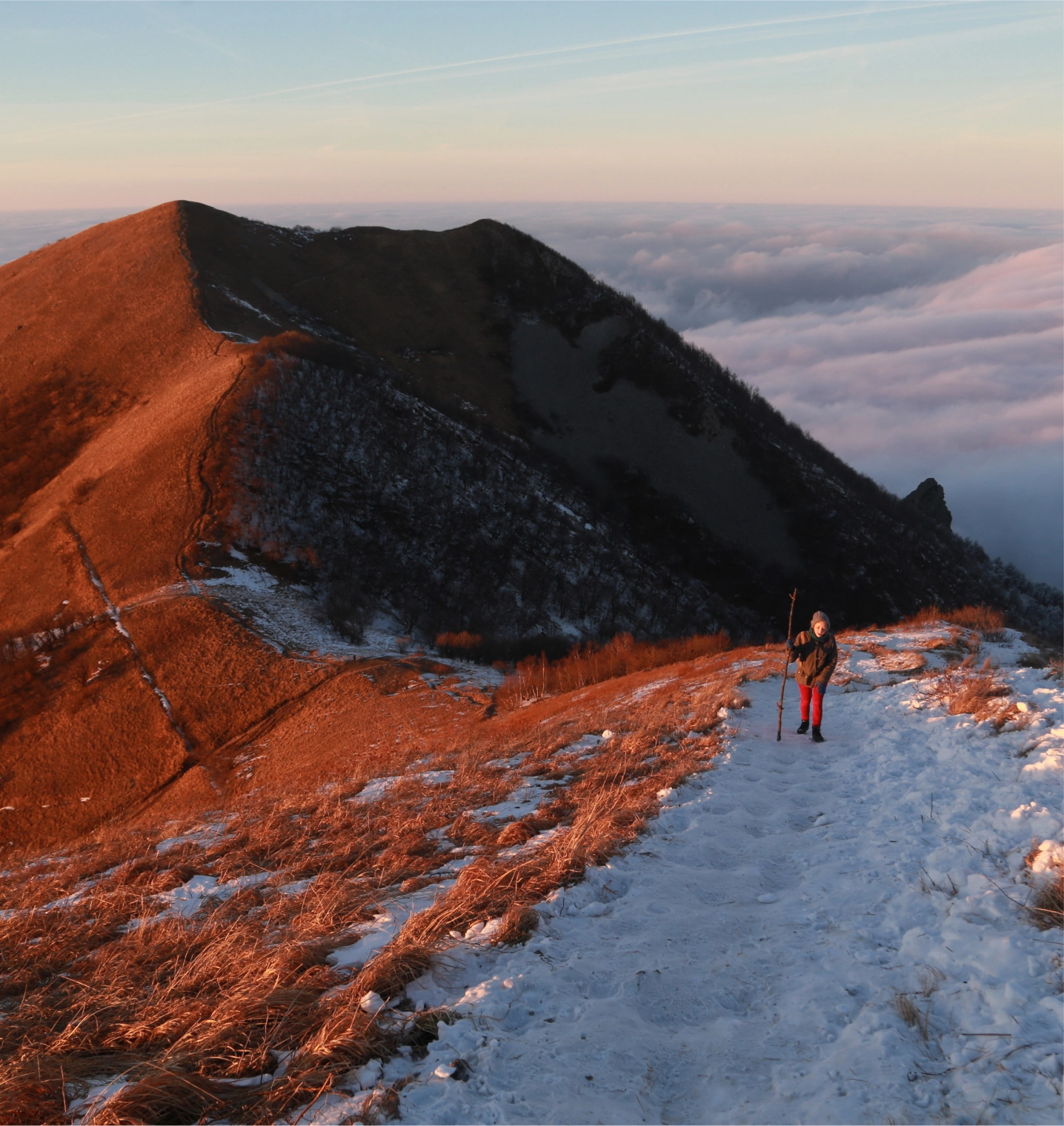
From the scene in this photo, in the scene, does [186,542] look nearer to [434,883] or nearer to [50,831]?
[50,831]

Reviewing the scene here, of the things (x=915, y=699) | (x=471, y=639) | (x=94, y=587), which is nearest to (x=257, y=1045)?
(x=915, y=699)

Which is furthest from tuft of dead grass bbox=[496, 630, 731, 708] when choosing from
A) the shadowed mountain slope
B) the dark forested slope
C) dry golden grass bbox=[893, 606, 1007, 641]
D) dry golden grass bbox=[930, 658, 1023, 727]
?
dry golden grass bbox=[930, 658, 1023, 727]

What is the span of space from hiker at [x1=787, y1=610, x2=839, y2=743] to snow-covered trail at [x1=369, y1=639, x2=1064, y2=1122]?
8.47 ft

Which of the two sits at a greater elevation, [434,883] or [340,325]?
[340,325]

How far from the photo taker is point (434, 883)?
5945 mm

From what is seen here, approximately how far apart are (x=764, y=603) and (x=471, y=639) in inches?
1028

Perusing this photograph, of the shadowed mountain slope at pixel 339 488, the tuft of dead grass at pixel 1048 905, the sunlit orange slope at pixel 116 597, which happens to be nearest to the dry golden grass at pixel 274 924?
the tuft of dead grass at pixel 1048 905

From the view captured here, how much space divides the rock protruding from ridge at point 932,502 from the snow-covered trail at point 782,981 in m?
80.0

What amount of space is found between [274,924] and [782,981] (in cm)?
368

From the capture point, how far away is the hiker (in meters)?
9.65

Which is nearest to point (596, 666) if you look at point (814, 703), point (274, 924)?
point (814, 703)

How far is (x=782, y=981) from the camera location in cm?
447

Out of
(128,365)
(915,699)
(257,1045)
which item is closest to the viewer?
(257,1045)

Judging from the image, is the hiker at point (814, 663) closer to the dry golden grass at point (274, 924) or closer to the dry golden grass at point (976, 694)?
the dry golden grass at point (274, 924)
